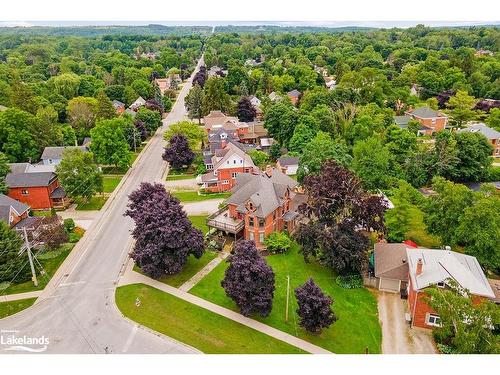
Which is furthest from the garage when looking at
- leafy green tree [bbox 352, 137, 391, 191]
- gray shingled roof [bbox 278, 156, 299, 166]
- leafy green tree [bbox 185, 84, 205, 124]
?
leafy green tree [bbox 185, 84, 205, 124]

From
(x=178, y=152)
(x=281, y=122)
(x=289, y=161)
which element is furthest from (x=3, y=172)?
(x=281, y=122)

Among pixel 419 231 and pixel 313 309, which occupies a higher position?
pixel 313 309

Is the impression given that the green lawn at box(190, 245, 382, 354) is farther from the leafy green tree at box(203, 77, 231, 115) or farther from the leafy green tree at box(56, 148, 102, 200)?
the leafy green tree at box(203, 77, 231, 115)

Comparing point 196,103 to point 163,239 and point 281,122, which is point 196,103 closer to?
point 281,122

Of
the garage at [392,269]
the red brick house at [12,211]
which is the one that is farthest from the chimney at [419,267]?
the red brick house at [12,211]

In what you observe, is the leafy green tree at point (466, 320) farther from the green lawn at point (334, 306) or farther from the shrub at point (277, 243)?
the shrub at point (277, 243)

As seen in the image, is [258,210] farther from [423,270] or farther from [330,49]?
[330,49]

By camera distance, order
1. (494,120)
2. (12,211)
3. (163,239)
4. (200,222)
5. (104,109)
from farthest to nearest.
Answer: (104,109) < (494,120) < (200,222) < (12,211) < (163,239)
